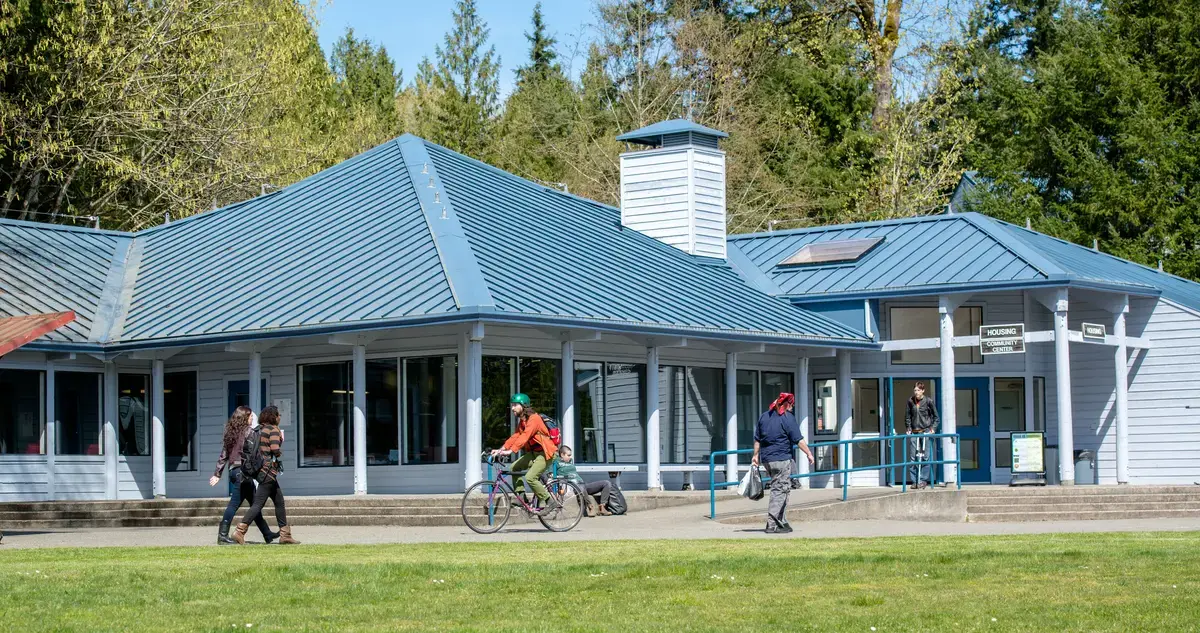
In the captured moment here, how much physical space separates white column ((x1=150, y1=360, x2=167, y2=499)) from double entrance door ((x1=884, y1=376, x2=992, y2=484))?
1188cm

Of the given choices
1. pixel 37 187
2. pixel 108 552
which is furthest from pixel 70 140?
pixel 108 552

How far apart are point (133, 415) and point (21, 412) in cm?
196

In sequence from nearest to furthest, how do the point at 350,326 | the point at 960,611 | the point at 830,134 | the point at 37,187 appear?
the point at 960,611
the point at 350,326
the point at 37,187
the point at 830,134

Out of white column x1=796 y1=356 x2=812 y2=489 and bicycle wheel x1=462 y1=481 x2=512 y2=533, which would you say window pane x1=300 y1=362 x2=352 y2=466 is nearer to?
bicycle wheel x1=462 y1=481 x2=512 y2=533

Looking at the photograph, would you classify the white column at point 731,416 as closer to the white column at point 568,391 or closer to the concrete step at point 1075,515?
the white column at point 568,391

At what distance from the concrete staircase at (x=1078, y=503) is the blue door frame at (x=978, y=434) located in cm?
413

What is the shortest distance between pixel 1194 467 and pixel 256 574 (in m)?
18.9

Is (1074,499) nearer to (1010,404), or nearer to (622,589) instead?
(1010,404)

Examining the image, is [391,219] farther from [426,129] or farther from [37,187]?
[426,129]

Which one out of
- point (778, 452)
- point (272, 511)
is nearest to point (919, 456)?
point (778, 452)

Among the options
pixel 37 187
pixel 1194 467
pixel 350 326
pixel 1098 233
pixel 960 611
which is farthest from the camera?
pixel 1098 233

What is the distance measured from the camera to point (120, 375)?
26.4 meters

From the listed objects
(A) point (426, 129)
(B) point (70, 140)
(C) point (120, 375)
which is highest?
(A) point (426, 129)

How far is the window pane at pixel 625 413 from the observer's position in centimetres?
2511
